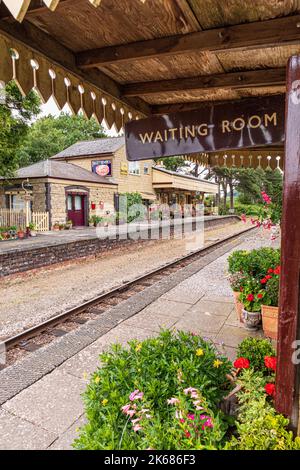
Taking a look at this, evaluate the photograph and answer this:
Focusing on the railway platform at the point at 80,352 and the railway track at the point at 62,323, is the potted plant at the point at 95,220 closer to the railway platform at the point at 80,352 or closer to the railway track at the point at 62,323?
the railway track at the point at 62,323

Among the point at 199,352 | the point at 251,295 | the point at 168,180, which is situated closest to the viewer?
the point at 199,352

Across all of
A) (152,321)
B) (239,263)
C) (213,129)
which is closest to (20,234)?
(152,321)

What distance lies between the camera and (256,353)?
7.50 feet

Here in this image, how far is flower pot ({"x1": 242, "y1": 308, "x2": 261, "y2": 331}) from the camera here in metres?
4.13

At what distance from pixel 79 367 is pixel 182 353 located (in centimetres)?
186

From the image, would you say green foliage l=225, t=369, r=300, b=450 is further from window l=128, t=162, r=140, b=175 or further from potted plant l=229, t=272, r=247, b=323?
window l=128, t=162, r=140, b=175

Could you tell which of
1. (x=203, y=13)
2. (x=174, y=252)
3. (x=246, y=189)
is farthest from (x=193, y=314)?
(x=246, y=189)

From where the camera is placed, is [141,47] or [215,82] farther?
[215,82]

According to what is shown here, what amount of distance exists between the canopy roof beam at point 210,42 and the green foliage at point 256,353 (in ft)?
7.81

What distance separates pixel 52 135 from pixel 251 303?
1692 inches

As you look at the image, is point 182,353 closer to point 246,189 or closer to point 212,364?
point 212,364

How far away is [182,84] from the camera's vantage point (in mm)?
3432

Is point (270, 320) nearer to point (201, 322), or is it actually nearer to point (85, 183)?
point (201, 322)

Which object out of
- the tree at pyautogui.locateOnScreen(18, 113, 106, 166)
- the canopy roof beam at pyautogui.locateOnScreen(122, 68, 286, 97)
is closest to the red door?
the tree at pyautogui.locateOnScreen(18, 113, 106, 166)
